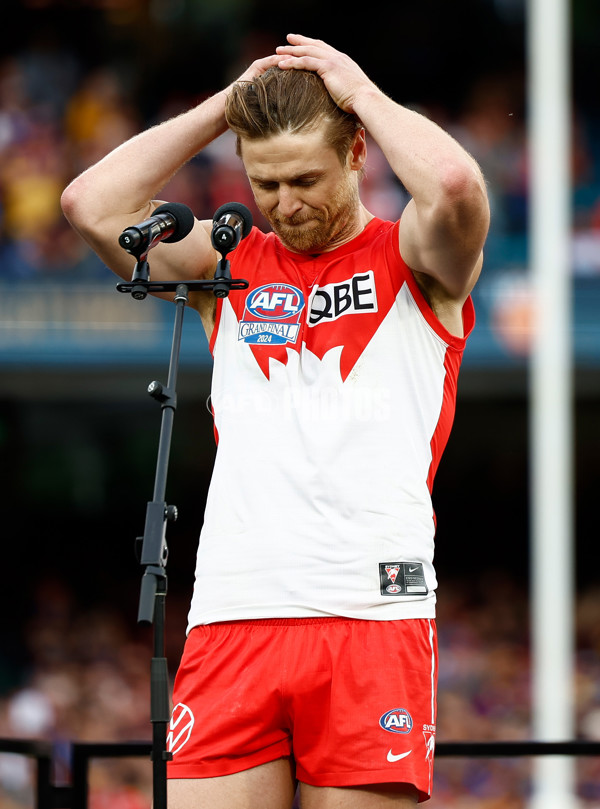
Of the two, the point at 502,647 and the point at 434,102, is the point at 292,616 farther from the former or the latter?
the point at 434,102

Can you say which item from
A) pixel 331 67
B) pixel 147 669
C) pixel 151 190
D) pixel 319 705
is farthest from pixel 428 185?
pixel 147 669

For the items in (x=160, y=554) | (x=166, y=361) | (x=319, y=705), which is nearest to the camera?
(x=160, y=554)

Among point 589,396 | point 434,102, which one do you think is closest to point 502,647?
point 589,396

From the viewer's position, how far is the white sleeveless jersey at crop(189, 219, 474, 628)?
2559 millimetres

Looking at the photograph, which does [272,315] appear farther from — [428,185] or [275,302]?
[428,185]

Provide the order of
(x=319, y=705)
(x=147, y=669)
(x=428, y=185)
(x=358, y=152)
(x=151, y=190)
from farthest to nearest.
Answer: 1. (x=147, y=669)
2. (x=151, y=190)
3. (x=358, y=152)
4. (x=428, y=185)
5. (x=319, y=705)

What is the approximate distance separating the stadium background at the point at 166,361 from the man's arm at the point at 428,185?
678 cm

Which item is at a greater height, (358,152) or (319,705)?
(358,152)

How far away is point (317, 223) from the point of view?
9.09 ft

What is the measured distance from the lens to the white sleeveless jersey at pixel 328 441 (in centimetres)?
256

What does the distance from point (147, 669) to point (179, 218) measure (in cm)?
822

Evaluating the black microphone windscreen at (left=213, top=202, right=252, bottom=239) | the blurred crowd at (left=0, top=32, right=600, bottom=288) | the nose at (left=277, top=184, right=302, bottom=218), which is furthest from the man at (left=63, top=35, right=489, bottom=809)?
the blurred crowd at (left=0, top=32, right=600, bottom=288)

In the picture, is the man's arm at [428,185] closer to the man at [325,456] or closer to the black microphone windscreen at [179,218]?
the man at [325,456]

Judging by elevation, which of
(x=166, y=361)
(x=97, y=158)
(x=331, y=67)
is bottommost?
(x=331, y=67)
